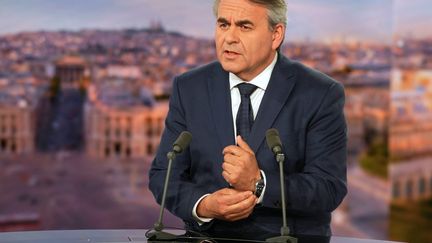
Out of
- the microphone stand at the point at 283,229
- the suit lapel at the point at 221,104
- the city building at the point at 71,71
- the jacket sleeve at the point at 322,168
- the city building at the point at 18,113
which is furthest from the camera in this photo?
the city building at the point at 71,71

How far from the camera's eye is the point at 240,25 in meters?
2.36

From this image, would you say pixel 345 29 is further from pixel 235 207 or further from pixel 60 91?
pixel 235 207

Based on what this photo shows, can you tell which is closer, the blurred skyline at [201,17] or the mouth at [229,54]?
the mouth at [229,54]

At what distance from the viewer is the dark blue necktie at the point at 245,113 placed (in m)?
2.43

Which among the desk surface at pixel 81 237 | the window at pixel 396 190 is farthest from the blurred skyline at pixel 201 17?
the desk surface at pixel 81 237

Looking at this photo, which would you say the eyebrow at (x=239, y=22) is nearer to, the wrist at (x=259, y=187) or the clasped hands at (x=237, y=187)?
the clasped hands at (x=237, y=187)

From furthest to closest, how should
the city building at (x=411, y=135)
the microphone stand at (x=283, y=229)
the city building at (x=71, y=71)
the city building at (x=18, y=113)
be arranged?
the city building at (x=411, y=135) < the city building at (x=71, y=71) < the city building at (x=18, y=113) < the microphone stand at (x=283, y=229)

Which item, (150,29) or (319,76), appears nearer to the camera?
(319,76)

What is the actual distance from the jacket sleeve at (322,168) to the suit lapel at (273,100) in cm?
10

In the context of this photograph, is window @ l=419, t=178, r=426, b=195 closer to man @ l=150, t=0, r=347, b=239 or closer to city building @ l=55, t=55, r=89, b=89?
city building @ l=55, t=55, r=89, b=89

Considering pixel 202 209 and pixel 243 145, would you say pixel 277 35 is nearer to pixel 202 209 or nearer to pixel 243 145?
pixel 243 145

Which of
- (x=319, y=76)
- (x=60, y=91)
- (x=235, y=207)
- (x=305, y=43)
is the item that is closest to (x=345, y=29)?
(x=305, y=43)

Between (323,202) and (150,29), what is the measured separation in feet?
7.95

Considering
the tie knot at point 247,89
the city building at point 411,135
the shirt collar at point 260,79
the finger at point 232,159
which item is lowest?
the city building at point 411,135
